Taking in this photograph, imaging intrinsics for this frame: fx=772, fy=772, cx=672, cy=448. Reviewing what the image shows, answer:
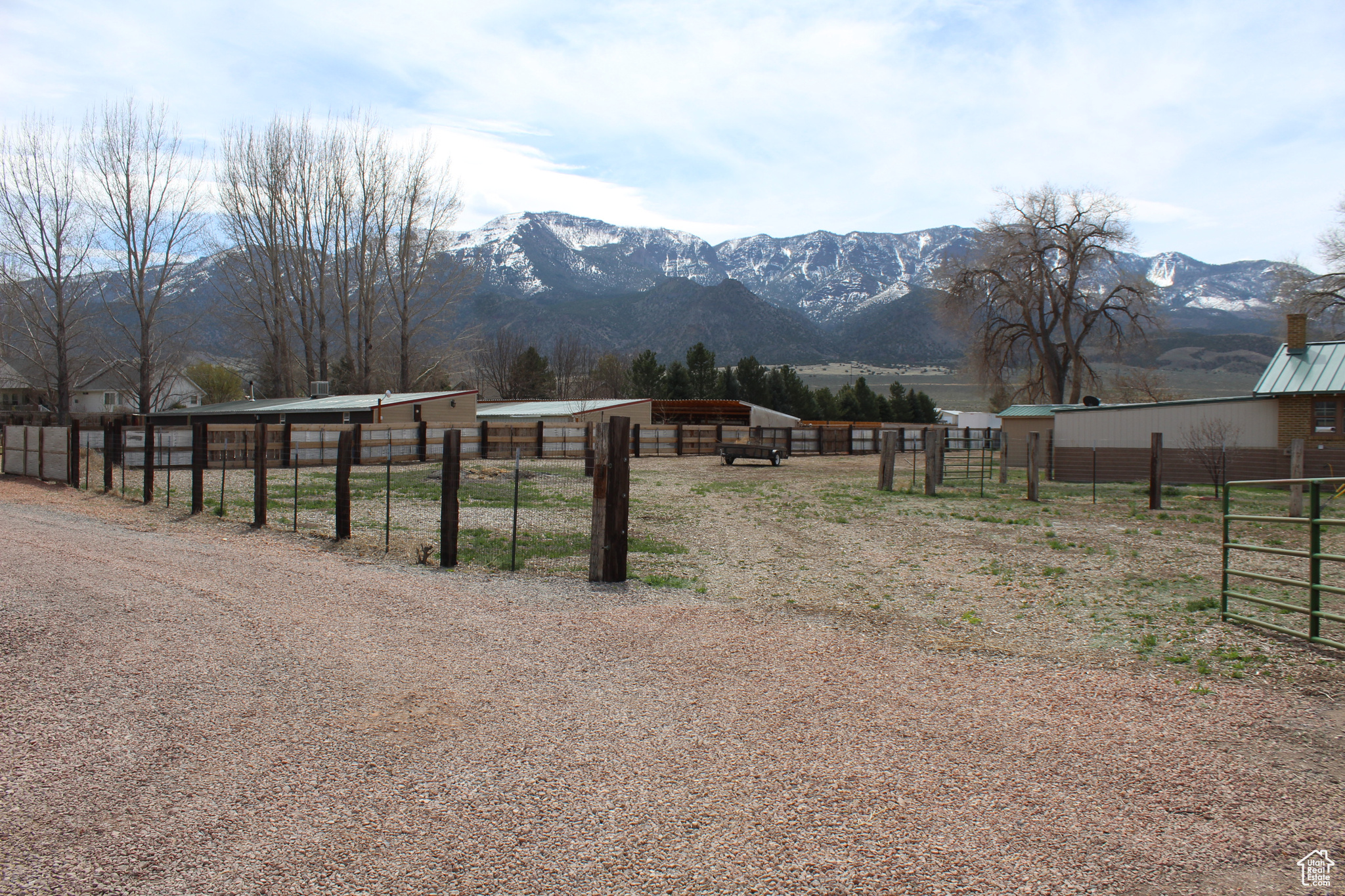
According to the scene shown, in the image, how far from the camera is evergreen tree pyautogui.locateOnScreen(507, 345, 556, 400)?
7875 centimetres

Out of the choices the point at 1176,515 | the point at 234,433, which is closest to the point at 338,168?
the point at 234,433

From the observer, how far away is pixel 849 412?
279 ft

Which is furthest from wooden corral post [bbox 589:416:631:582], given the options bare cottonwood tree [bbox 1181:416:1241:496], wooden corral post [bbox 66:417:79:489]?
bare cottonwood tree [bbox 1181:416:1241:496]

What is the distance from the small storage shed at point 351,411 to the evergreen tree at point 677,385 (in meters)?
31.7

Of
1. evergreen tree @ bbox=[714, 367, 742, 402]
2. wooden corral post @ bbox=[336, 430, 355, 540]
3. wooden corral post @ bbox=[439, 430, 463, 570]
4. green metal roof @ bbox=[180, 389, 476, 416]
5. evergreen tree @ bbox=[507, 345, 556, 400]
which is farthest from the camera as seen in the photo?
evergreen tree @ bbox=[714, 367, 742, 402]

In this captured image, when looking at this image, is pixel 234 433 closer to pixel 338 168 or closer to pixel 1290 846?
pixel 1290 846

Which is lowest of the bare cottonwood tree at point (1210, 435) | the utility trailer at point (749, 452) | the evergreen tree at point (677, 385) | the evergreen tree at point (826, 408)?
the utility trailer at point (749, 452)

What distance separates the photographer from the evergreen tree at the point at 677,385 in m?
73.4

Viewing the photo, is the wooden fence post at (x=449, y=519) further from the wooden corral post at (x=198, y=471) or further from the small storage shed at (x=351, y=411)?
the small storage shed at (x=351, y=411)

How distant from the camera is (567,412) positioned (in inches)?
1832

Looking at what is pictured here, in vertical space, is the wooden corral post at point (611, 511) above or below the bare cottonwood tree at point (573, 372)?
below

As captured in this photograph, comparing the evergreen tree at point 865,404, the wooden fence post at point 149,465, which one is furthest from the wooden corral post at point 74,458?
the evergreen tree at point 865,404

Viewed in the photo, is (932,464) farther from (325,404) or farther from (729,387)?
(729,387)

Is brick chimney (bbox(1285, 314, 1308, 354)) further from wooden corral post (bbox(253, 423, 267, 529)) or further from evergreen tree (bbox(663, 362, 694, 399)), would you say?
evergreen tree (bbox(663, 362, 694, 399))
